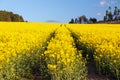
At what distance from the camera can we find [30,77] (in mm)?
10711

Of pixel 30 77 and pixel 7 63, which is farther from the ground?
pixel 7 63

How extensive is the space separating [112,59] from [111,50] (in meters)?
0.76

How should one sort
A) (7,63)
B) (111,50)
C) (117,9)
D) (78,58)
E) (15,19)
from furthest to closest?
(117,9) < (15,19) < (111,50) < (78,58) < (7,63)

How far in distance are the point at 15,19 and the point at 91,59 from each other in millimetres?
77511

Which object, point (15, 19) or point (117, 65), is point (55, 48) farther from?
point (15, 19)

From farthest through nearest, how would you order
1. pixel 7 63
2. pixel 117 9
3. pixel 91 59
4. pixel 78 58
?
pixel 117 9 → pixel 91 59 → pixel 78 58 → pixel 7 63

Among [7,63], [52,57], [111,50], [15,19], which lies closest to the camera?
[7,63]

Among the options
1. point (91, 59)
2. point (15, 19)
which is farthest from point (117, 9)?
point (91, 59)

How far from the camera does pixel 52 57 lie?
9.73 meters

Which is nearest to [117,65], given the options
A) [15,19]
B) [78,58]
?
[78,58]

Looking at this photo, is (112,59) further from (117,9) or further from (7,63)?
(117,9)

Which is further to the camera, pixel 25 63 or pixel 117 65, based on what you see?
pixel 25 63

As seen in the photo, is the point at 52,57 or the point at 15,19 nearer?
the point at 52,57

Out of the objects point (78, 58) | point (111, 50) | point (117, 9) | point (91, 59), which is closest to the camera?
point (78, 58)
